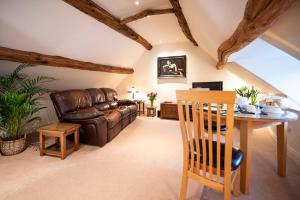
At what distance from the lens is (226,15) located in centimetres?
175

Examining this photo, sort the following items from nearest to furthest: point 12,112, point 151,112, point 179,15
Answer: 1. point 12,112
2. point 179,15
3. point 151,112

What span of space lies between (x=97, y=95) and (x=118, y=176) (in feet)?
9.50

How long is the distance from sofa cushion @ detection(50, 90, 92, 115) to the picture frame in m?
2.86

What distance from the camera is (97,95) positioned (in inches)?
175

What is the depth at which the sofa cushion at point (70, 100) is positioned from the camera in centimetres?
307

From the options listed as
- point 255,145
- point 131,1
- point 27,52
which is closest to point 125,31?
point 131,1

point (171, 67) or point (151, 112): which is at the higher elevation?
point (171, 67)

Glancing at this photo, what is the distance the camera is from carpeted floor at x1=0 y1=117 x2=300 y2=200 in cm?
168

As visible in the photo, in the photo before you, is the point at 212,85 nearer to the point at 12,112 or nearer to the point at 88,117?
the point at 88,117

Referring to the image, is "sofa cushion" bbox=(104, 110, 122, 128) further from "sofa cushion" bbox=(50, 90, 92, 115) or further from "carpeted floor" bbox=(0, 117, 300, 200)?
"sofa cushion" bbox=(50, 90, 92, 115)

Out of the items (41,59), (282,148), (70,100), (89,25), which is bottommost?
(282,148)

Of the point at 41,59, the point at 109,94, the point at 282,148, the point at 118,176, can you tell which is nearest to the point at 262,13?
the point at 282,148

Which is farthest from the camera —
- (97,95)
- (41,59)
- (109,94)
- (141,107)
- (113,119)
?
(141,107)

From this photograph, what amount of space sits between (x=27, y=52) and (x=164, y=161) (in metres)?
2.92
